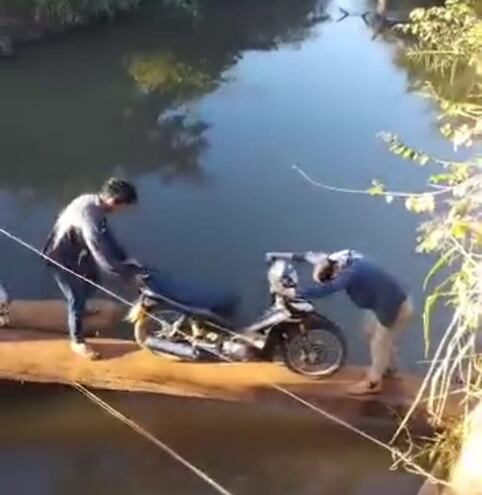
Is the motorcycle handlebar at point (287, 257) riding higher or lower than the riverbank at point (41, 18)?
lower

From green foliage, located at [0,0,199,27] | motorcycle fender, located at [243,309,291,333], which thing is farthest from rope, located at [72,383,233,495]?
green foliage, located at [0,0,199,27]

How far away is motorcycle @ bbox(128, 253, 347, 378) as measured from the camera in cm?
535

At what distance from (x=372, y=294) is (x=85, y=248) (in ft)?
5.18

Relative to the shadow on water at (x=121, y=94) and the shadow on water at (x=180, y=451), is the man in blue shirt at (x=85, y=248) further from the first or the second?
the shadow on water at (x=121, y=94)

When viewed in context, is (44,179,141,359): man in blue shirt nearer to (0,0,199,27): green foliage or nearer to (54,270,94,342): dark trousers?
(54,270,94,342): dark trousers

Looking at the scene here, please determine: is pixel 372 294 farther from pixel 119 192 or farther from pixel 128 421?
pixel 128 421

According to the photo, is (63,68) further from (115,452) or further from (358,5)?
(115,452)

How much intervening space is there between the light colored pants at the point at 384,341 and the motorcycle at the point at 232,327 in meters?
0.19

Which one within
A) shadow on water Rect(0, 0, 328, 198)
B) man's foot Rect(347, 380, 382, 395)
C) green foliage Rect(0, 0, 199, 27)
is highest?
green foliage Rect(0, 0, 199, 27)

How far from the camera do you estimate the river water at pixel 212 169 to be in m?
5.46

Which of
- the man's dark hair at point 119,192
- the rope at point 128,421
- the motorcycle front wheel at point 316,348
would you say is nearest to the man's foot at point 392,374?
the motorcycle front wheel at point 316,348

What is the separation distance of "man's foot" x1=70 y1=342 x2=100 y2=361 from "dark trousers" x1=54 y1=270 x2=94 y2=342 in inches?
1.1

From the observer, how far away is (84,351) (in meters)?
5.52

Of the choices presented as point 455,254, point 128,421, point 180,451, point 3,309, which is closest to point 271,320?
point 180,451
